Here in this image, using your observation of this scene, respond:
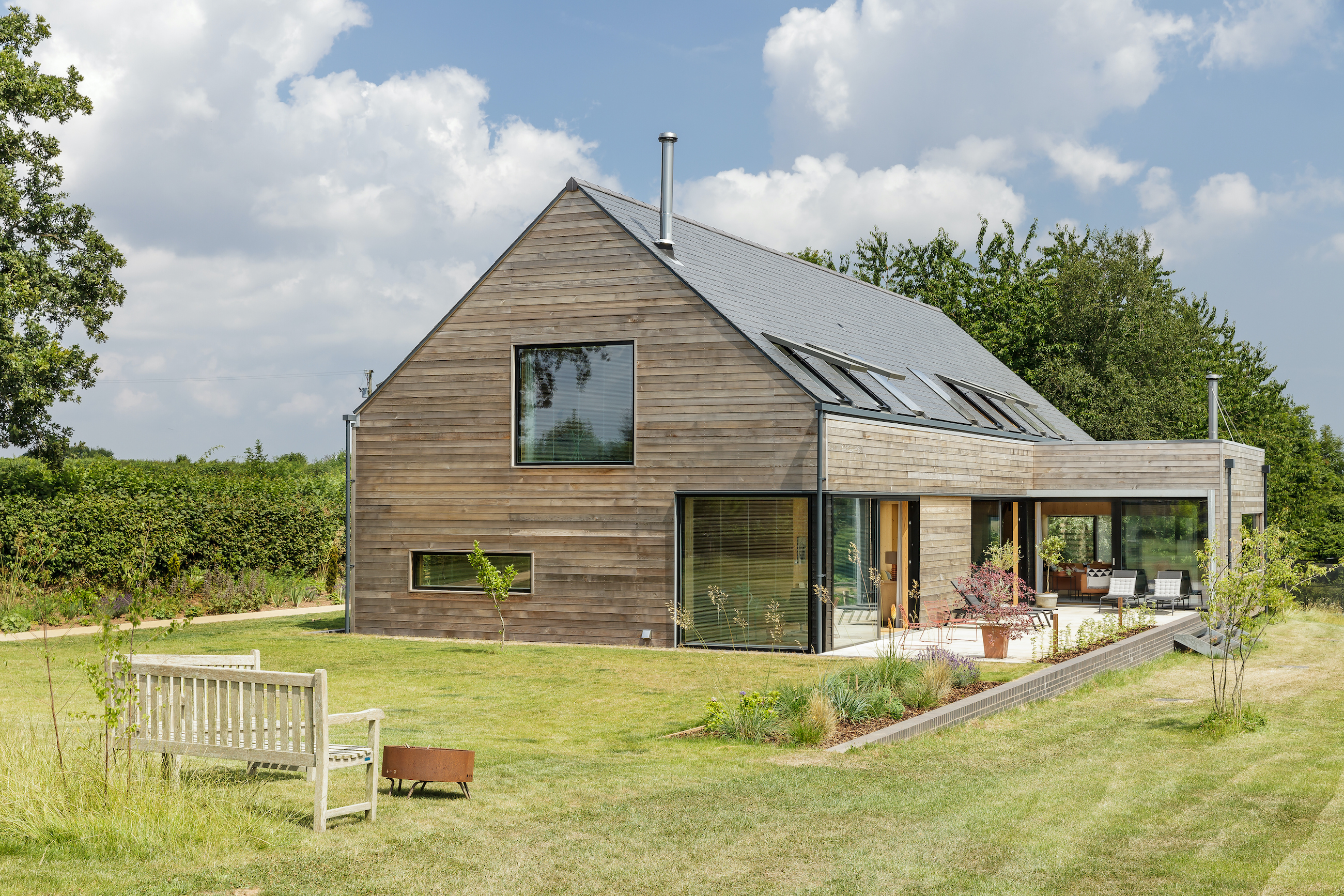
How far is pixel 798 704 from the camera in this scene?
10.2m

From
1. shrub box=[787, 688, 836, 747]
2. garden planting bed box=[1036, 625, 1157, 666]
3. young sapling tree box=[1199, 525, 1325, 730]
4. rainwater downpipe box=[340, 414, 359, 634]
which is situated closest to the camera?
shrub box=[787, 688, 836, 747]

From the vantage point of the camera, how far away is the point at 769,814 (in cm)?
727

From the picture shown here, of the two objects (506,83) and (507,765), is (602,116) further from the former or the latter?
(507,765)

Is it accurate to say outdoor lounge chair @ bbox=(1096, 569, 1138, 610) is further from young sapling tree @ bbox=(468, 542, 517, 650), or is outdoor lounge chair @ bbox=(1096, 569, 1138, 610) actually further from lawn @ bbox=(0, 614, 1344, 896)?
young sapling tree @ bbox=(468, 542, 517, 650)

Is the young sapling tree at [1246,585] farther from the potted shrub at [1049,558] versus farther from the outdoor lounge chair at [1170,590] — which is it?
the outdoor lounge chair at [1170,590]

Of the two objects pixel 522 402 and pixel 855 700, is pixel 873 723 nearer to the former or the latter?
pixel 855 700

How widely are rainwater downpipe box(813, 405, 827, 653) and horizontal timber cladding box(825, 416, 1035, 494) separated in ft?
0.47

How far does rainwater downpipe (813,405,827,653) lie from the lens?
52.4 feet

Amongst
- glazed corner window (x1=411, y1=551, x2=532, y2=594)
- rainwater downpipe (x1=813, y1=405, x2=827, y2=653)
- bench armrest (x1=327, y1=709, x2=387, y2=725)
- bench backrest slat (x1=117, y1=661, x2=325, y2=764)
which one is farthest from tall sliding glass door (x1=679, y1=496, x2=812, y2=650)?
bench backrest slat (x1=117, y1=661, x2=325, y2=764)

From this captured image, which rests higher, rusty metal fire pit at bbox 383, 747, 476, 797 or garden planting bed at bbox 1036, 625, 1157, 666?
rusty metal fire pit at bbox 383, 747, 476, 797

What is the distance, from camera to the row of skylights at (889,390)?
57.4 feet

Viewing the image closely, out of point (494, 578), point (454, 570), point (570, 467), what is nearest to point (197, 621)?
point (454, 570)

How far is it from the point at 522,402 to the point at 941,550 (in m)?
7.61

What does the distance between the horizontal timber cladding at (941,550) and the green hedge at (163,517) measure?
43.0 feet
